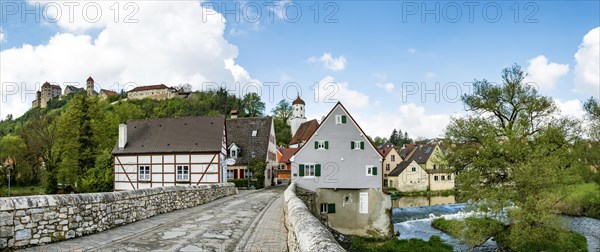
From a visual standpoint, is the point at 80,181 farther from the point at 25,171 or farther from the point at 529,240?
the point at 529,240

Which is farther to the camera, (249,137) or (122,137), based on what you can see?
(249,137)

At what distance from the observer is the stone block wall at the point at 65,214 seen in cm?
788

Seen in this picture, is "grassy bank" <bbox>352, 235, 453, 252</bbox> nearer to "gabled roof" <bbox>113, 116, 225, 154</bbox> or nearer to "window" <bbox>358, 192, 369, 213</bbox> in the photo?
"window" <bbox>358, 192, 369, 213</bbox>

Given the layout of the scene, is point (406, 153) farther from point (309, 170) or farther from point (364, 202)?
point (309, 170)

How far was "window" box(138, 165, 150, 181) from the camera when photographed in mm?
34031

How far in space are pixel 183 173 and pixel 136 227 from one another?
2231 centimetres

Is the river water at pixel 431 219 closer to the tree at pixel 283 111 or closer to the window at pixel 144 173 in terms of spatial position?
the window at pixel 144 173

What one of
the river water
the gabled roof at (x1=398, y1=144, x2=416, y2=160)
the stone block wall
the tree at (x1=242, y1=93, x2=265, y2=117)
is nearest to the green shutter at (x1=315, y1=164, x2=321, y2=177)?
the river water

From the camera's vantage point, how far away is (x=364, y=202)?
3039 cm

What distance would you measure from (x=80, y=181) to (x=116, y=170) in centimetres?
444

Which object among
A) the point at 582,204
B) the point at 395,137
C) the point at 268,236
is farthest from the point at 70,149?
the point at 395,137

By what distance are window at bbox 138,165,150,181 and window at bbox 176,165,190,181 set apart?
294 cm

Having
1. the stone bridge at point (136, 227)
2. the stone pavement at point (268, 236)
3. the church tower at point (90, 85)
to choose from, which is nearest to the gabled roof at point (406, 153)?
the stone pavement at point (268, 236)

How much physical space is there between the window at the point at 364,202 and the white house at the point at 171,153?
10827 millimetres
